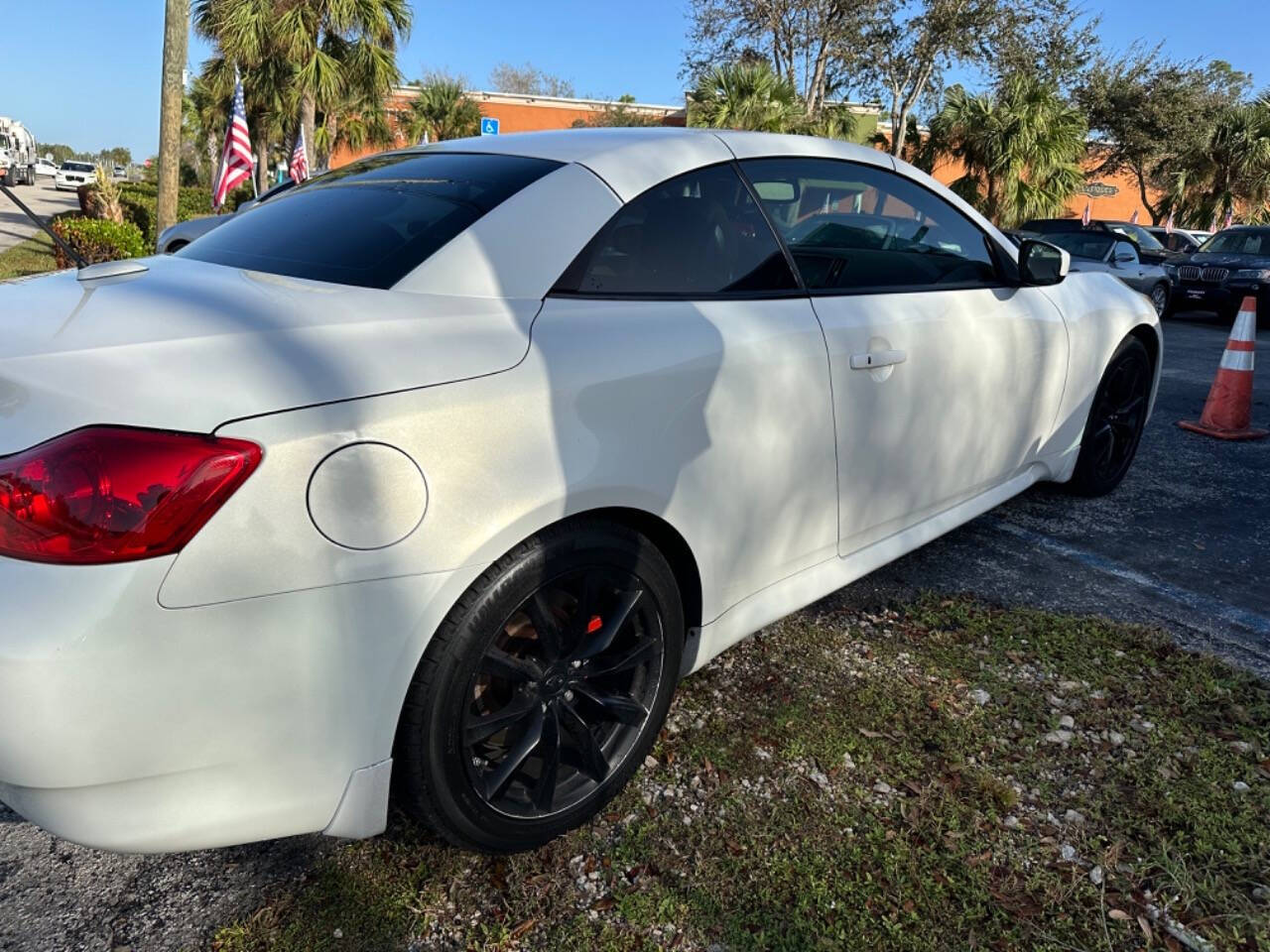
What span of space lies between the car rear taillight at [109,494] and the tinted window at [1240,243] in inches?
640

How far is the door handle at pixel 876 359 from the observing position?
8.09 ft

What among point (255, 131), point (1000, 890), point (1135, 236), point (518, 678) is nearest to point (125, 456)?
point (518, 678)

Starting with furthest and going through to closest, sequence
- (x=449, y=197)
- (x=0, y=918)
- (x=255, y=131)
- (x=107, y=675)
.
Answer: (x=255, y=131)
(x=449, y=197)
(x=0, y=918)
(x=107, y=675)

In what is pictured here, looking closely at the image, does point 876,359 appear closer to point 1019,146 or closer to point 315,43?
point 1019,146

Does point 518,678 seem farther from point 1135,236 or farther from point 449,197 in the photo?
point 1135,236

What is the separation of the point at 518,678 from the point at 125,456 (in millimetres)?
846

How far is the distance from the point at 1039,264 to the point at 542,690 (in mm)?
2399

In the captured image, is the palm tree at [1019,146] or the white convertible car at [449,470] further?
the palm tree at [1019,146]

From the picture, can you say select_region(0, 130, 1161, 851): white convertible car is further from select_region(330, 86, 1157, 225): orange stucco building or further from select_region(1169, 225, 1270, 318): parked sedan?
select_region(330, 86, 1157, 225): orange stucco building

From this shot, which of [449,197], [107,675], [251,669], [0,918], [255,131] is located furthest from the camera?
[255,131]

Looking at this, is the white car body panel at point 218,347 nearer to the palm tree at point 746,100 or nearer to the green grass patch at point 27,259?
the green grass patch at point 27,259

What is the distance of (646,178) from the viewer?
2203mm

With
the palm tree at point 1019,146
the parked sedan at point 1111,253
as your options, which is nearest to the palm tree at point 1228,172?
the palm tree at point 1019,146

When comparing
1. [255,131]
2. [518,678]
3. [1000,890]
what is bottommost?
[1000,890]
